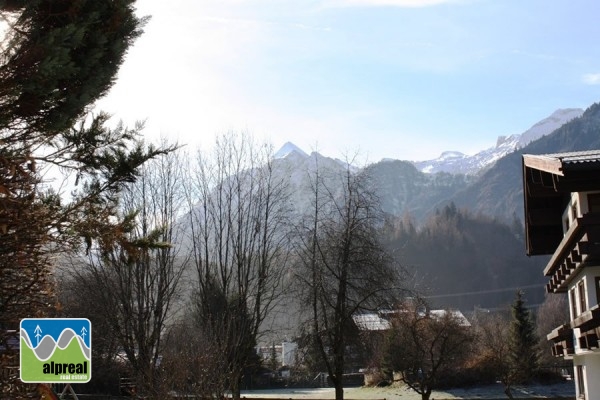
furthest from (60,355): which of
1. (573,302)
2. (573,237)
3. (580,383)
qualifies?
(580,383)

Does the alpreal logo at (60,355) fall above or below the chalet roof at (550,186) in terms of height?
below

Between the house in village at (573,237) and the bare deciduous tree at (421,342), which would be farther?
the bare deciduous tree at (421,342)

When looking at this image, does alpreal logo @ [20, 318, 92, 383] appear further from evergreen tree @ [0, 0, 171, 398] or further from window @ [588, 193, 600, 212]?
window @ [588, 193, 600, 212]

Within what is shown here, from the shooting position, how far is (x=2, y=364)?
711 cm

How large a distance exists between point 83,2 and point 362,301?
19.0 metres

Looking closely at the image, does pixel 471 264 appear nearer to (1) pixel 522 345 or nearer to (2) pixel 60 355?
(1) pixel 522 345

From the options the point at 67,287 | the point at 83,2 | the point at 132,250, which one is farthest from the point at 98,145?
the point at 67,287

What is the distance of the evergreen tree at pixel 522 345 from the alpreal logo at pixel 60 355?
33123 millimetres

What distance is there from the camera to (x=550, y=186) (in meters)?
16.0

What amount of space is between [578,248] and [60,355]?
35.7 feet

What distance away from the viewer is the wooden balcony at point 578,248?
12.9 meters

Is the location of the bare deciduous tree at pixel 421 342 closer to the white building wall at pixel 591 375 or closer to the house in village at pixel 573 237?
the house in village at pixel 573 237

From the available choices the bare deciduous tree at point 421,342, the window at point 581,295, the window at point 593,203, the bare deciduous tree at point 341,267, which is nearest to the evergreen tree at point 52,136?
the window at point 593,203

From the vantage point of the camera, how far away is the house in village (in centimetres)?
1352
